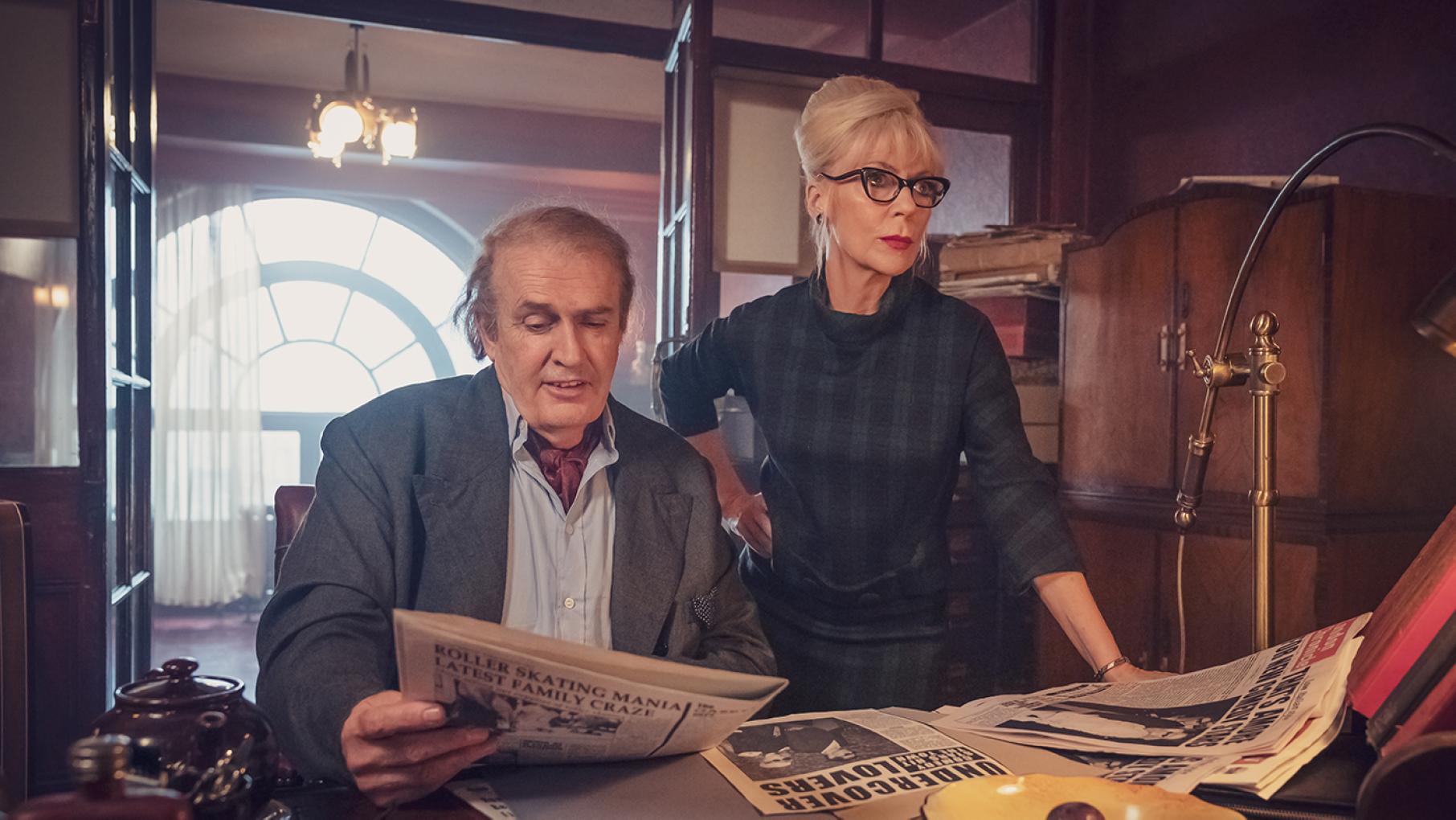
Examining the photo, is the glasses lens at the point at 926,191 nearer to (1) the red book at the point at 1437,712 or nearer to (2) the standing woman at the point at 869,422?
(2) the standing woman at the point at 869,422

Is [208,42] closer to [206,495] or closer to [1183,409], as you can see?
[206,495]

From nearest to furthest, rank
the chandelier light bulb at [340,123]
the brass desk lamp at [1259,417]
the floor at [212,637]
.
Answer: the brass desk lamp at [1259,417] → the chandelier light bulb at [340,123] → the floor at [212,637]

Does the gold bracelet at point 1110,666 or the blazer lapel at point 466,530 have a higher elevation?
the blazer lapel at point 466,530

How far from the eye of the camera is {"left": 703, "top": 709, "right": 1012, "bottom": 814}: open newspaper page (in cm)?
90

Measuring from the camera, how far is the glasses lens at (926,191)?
5.27ft

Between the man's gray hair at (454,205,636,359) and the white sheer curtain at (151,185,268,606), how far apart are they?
676cm

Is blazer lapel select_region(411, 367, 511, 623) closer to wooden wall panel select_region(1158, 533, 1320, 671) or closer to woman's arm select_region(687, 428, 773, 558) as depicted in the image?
woman's arm select_region(687, 428, 773, 558)

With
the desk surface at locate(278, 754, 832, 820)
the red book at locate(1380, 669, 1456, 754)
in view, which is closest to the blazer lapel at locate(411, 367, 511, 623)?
the desk surface at locate(278, 754, 832, 820)

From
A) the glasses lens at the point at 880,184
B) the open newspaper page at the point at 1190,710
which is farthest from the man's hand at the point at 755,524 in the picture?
the open newspaper page at the point at 1190,710

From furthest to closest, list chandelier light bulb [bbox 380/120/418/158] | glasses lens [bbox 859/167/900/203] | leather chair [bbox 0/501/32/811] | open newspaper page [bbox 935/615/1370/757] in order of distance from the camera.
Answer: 1. chandelier light bulb [bbox 380/120/418/158]
2. glasses lens [bbox 859/167/900/203]
3. leather chair [bbox 0/501/32/811]
4. open newspaper page [bbox 935/615/1370/757]

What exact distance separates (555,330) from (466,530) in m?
0.27

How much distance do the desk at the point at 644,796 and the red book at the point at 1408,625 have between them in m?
0.06

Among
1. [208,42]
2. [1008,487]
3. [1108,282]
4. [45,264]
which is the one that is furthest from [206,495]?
[1008,487]

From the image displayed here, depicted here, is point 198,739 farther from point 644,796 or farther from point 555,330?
point 555,330
